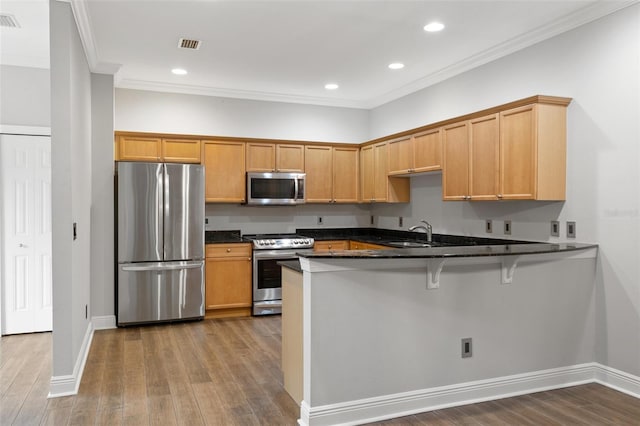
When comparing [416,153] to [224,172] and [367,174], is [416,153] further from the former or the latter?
[224,172]

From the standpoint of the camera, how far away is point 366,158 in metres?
6.66

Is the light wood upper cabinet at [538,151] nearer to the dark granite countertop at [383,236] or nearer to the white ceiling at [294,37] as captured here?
the white ceiling at [294,37]

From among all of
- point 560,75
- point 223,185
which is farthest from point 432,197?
point 223,185

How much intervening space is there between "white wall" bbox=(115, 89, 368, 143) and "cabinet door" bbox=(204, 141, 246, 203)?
1.10 feet

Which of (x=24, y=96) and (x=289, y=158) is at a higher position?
(x=24, y=96)

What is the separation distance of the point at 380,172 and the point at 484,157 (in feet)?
6.72

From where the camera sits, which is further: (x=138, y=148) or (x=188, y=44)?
(x=138, y=148)

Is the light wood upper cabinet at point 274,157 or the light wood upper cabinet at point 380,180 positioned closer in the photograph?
the light wood upper cabinet at point 380,180

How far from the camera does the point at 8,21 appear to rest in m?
4.07

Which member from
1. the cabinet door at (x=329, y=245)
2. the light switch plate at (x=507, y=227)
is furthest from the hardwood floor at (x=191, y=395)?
the cabinet door at (x=329, y=245)

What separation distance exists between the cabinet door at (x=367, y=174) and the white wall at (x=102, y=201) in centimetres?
321

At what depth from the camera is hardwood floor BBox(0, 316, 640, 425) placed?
304 cm

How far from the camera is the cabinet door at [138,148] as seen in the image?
568 centimetres

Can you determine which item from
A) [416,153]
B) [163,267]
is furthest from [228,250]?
[416,153]
